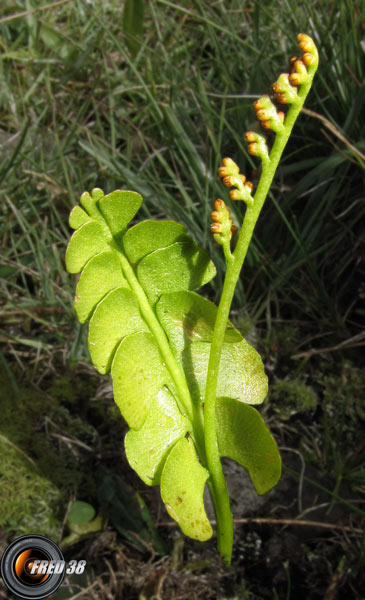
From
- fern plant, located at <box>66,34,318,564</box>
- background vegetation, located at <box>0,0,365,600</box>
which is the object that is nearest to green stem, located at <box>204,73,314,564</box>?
fern plant, located at <box>66,34,318,564</box>

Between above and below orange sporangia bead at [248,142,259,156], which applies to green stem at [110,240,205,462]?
below

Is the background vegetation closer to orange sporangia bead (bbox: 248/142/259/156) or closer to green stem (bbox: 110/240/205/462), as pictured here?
green stem (bbox: 110/240/205/462)

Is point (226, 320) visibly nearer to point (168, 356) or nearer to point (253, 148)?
point (168, 356)

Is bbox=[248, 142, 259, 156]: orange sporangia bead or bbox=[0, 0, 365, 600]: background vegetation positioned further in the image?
bbox=[0, 0, 365, 600]: background vegetation

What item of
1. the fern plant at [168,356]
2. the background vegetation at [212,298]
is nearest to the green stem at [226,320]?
the fern plant at [168,356]

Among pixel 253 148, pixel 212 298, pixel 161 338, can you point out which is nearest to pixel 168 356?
pixel 161 338

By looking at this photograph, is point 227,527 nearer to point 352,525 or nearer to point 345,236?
point 352,525

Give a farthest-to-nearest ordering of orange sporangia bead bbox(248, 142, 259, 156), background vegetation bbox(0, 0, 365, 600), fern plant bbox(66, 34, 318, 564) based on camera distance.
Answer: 1. background vegetation bbox(0, 0, 365, 600)
2. fern plant bbox(66, 34, 318, 564)
3. orange sporangia bead bbox(248, 142, 259, 156)
